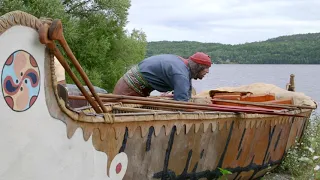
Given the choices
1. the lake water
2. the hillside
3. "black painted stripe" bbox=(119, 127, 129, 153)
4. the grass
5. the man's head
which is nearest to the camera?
"black painted stripe" bbox=(119, 127, 129, 153)

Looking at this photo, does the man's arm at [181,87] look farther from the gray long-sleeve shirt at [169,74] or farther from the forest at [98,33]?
the forest at [98,33]

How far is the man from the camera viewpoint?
6090 millimetres

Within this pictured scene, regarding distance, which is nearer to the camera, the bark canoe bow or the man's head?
the bark canoe bow

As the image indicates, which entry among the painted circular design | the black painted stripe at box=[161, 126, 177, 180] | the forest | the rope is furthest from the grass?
the forest

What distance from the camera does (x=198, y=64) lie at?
637cm

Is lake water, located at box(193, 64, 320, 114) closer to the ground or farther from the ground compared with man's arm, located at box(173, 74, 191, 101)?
closer to the ground

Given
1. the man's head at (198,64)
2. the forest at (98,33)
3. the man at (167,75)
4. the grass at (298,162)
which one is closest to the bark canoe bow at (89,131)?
the man at (167,75)

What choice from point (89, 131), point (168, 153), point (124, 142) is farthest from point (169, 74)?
point (89, 131)

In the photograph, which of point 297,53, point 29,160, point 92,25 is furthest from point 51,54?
point 297,53

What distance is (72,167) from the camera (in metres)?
3.72

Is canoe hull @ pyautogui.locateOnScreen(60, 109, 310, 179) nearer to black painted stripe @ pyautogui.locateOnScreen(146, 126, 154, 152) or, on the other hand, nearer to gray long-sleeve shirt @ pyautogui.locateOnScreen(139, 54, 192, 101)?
black painted stripe @ pyautogui.locateOnScreen(146, 126, 154, 152)

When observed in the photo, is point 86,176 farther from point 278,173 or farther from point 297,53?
point 297,53

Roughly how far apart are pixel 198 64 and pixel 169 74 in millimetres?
377

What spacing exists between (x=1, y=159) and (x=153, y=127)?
1.55 m
